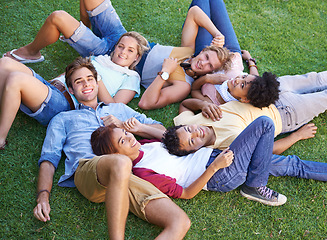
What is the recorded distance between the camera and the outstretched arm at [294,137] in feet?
12.6

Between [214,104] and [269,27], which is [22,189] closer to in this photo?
[214,104]

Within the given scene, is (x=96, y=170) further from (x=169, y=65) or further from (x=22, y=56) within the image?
(x=22, y=56)

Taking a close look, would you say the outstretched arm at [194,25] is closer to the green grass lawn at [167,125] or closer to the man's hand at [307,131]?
the green grass lawn at [167,125]

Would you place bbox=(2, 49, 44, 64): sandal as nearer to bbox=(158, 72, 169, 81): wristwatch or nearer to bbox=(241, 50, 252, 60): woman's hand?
bbox=(158, 72, 169, 81): wristwatch

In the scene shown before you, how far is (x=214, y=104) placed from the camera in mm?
3838

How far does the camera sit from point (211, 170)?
10.3 feet

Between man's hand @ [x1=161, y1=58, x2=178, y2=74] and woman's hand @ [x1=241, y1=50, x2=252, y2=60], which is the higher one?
man's hand @ [x1=161, y1=58, x2=178, y2=74]

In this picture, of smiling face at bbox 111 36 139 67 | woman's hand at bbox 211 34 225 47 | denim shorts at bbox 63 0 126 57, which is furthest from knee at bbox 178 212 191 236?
denim shorts at bbox 63 0 126 57

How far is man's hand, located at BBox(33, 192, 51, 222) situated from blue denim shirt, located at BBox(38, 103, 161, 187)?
0.75 feet

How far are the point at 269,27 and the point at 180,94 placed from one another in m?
2.52

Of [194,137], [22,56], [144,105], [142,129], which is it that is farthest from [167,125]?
[22,56]

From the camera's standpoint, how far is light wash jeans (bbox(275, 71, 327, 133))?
13.1 feet

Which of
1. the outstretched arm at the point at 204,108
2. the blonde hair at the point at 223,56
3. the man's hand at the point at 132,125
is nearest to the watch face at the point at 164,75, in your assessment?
the outstretched arm at the point at 204,108

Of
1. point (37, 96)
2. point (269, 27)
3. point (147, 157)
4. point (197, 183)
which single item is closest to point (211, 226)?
point (197, 183)
